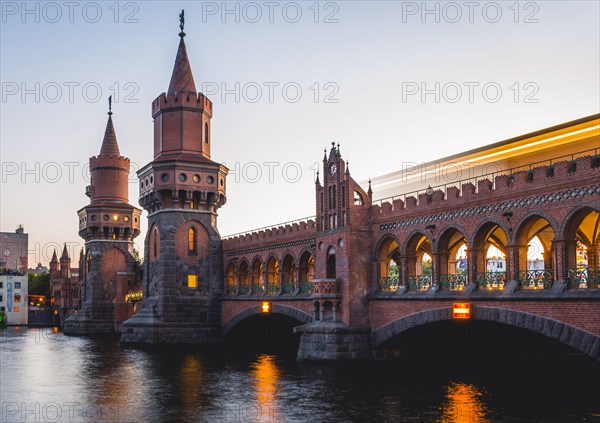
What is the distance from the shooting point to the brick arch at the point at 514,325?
24938 mm

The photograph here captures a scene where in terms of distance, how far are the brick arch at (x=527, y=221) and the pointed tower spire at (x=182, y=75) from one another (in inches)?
1378

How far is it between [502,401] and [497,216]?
7834mm

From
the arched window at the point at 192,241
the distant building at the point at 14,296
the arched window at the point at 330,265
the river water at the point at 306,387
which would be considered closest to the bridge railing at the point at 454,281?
the river water at the point at 306,387

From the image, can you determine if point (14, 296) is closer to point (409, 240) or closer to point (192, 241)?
point (192, 241)

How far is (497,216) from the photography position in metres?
30.1

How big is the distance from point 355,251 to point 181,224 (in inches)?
813

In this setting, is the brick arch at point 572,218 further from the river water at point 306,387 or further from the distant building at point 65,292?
the distant building at point 65,292

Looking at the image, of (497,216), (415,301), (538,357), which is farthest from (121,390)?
(538,357)

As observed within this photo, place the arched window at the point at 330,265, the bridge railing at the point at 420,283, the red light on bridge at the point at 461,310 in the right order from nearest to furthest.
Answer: the red light on bridge at the point at 461,310 < the bridge railing at the point at 420,283 < the arched window at the point at 330,265

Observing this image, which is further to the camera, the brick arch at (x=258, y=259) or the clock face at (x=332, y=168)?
the brick arch at (x=258, y=259)

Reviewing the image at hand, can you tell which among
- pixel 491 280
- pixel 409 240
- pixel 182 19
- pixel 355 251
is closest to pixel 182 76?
pixel 182 19

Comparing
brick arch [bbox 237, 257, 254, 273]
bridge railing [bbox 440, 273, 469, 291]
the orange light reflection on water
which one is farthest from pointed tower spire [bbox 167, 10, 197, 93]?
bridge railing [bbox 440, 273, 469, 291]

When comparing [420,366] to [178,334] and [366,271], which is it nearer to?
[366,271]

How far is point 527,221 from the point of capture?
94.2ft
